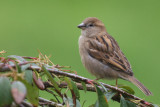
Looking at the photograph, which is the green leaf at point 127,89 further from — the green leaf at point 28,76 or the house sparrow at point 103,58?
the house sparrow at point 103,58

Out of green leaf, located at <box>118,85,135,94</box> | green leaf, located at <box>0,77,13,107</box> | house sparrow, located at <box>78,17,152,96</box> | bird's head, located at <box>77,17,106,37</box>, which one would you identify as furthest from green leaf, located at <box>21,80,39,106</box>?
bird's head, located at <box>77,17,106,37</box>

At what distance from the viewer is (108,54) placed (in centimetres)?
390

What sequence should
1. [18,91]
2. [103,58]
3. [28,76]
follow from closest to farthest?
[18,91]
[28,76]
[103,58]

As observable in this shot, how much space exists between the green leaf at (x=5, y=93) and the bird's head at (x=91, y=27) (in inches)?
131

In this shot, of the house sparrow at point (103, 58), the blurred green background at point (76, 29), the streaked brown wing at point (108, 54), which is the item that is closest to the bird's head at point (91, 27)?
the house sparrow at point (103, 58)

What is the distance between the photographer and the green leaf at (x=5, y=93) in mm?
1022

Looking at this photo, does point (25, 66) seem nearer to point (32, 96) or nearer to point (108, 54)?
point (32, 96)

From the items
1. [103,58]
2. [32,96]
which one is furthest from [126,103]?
[103,58]

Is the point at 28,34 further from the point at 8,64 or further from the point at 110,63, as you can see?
the point at 8,64

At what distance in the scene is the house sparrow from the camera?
11.8 ft

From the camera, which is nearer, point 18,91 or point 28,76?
point 18,91

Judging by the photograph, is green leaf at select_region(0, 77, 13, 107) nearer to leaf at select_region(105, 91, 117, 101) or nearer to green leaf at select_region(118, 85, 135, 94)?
leaf at select_region(105, 91, 117, 101)

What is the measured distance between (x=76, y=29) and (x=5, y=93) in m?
6.64

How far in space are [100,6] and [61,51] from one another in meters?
3.26
